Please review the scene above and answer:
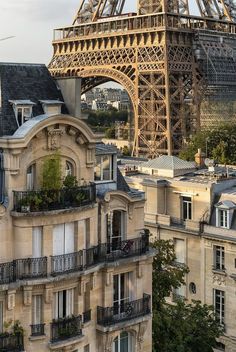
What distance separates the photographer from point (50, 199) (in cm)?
2092

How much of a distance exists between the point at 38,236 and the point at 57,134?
3.17 m

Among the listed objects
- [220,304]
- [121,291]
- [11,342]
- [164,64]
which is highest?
[164,64]

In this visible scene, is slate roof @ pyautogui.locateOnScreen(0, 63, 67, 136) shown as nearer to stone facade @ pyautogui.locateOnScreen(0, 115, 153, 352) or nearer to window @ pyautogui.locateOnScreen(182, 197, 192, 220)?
stone facade @ pyautogui.locateOnScreen(0, 115, 153, 352)

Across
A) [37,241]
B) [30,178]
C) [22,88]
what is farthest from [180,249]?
[30,178]

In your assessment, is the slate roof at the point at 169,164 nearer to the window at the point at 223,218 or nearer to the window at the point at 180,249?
the window at the point at 180,249

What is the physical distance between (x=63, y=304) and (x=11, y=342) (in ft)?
6.99

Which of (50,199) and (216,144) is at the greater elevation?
(216,144)

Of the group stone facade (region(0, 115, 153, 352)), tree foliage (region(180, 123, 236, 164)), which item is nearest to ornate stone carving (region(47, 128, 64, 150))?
stone facade (region(0, 115, 153, 352))

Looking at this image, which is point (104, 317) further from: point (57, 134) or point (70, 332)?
point (57, 134)

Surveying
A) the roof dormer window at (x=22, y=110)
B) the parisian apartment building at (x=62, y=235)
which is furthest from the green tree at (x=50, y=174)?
the roof dormer window at (x=22, y=110)

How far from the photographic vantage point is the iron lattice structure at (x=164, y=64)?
78.2m

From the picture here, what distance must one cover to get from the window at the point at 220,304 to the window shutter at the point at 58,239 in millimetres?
16633

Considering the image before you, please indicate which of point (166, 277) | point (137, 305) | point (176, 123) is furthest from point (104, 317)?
point (176, 123)

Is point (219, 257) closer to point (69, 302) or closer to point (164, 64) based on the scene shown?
point (69, 302)
